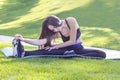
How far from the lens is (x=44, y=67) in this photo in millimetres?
7383

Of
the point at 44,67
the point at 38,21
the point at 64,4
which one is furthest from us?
the point at 64,4

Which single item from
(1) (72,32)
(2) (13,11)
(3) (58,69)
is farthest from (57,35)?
(2) (13,11)

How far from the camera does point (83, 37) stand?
18328 millimetres

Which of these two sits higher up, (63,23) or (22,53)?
(63,23)

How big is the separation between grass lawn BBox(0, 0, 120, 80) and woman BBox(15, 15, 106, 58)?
0.41m

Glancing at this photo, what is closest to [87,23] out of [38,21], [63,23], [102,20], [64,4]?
[102,20]

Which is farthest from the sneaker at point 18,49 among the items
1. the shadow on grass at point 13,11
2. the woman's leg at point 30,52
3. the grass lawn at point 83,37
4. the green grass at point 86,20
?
the shadow on grass at point 13,11

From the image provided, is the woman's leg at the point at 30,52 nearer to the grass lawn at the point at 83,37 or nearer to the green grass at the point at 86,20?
the grass lawn at the point at 83,37

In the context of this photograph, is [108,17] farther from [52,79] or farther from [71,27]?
[52,79]

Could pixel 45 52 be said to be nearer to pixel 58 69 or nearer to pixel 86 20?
pixel 58 69

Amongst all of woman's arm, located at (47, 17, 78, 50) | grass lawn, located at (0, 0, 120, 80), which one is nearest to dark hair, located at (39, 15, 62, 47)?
woman's arm, located at (47, 17, 78, 50)

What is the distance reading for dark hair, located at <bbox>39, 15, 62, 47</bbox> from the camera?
9125 mm

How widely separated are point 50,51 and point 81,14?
1713 cm

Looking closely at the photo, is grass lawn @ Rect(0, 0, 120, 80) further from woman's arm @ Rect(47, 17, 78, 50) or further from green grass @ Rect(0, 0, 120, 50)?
woman's arm @ Rect(47, 17, 78, 50)
